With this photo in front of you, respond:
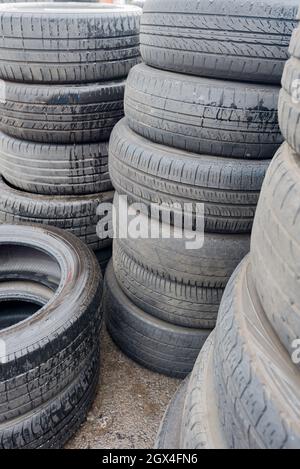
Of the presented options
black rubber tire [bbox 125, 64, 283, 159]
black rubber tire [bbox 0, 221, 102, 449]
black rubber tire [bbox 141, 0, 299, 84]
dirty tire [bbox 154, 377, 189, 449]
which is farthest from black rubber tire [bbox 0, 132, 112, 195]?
dirty tire [bbox 154, 377, 189, 449]

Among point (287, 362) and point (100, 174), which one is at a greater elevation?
point (287, 362)

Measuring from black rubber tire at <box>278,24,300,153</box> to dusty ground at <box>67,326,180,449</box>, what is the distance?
1.54 metres

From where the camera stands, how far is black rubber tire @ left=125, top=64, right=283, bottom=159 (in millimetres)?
1652

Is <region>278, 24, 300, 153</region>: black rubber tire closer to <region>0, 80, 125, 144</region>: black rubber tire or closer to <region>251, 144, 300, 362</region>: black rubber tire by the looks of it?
<region>251, 144, 300, 362</region>: black rubber tire

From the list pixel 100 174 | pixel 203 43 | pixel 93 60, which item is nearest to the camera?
pixel 203 43

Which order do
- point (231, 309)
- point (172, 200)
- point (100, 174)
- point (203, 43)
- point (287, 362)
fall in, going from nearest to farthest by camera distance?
point (287, 362)
point (231, 309)
point (203, 43)
point (172, 200)
point (100, 174)

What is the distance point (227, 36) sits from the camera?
5.16ft

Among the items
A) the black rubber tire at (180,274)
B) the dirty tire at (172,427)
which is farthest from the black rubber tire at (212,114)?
the dirty tire at (172,427)

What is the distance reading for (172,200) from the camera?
1834mm

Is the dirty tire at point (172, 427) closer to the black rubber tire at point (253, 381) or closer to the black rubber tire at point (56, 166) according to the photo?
the black rubber tire at point (253, 381)

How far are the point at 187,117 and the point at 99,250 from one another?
1.31 m

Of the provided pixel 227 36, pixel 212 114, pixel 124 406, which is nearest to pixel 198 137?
pixel 212 114
